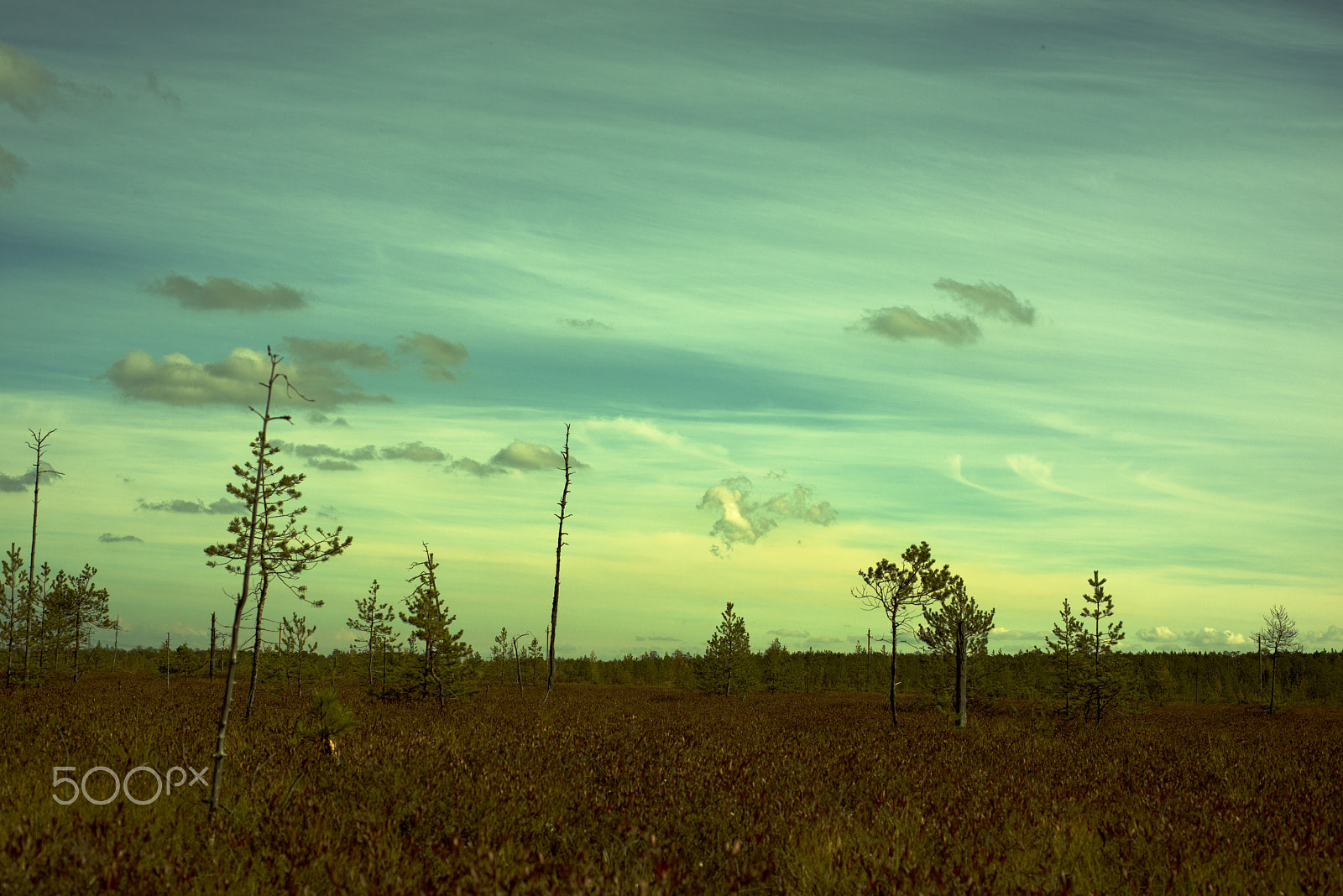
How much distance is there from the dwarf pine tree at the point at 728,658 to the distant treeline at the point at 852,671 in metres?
1.03

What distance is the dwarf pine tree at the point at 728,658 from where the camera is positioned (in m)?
41.7

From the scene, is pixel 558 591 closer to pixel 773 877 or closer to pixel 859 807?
pixel 859 807

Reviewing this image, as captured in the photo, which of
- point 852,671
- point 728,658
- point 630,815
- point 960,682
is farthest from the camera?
point 852,671

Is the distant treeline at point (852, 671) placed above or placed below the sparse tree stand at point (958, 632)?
below

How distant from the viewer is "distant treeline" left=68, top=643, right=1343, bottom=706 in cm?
4619

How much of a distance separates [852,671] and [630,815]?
214 feet

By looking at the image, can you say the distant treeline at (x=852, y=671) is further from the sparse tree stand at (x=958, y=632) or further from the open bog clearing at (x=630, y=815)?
the open bog clearing at (x=630, y=815)

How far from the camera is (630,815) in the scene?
743 cm

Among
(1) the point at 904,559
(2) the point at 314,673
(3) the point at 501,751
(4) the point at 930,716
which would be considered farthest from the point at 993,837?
(2) the point at 314,673

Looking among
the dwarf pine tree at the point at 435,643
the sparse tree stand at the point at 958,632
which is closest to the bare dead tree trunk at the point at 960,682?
the sparse tree stand at the point at 958,632

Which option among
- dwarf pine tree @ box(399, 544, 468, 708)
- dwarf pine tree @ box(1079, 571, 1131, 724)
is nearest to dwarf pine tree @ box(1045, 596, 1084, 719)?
dwarf pine tree @ box(1079, 571, 1131, 724)

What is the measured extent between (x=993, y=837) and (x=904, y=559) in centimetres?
1560

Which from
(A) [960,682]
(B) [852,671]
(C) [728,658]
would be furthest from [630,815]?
(B) [852,671]

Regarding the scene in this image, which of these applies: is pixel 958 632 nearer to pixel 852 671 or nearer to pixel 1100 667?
pixel 1100 667
